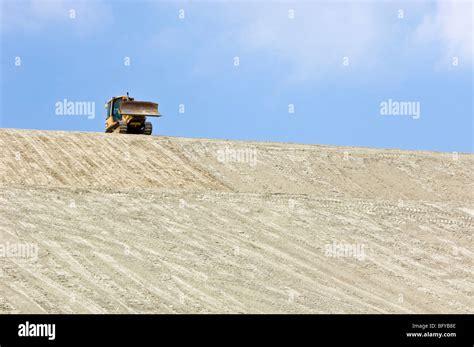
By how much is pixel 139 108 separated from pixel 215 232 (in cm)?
1344

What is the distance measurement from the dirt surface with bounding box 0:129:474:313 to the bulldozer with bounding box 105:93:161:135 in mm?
1568

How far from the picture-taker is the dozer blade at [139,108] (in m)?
34.2

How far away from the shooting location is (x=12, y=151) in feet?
94.7

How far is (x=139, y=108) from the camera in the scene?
3438 cm

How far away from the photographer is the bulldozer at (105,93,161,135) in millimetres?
34281

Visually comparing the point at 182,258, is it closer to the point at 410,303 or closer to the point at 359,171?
the point at 410,303

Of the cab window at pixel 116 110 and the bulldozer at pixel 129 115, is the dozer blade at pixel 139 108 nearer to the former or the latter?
the bulldozer at pixel 129 115

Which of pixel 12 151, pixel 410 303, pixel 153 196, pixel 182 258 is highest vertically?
pixel 12 151
